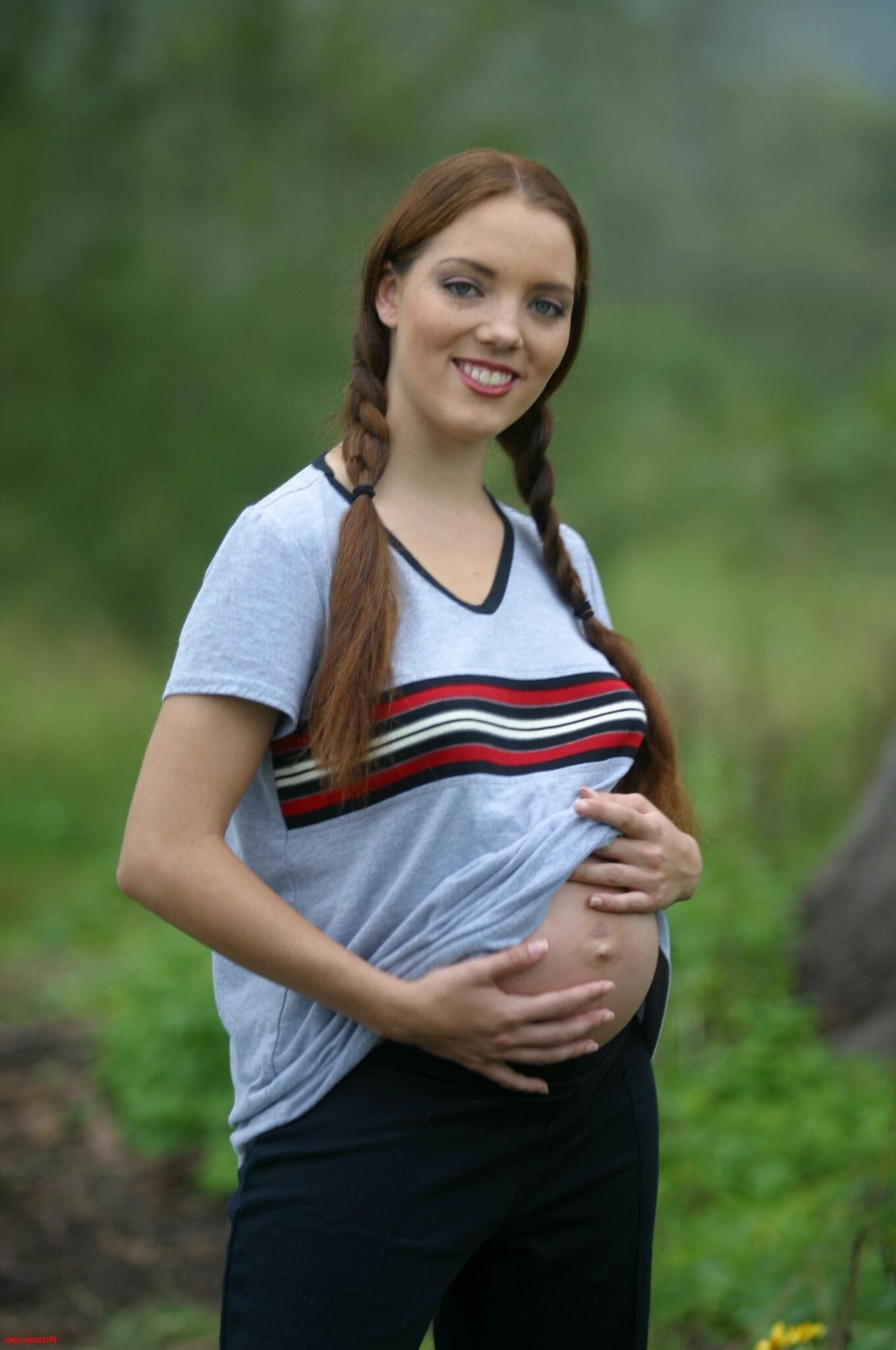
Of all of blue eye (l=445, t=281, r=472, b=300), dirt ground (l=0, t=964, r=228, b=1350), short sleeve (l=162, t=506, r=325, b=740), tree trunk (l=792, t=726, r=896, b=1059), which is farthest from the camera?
tree trunk (l=792, t=726, r=896, b=1059)

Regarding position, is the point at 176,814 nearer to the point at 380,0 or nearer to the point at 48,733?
the point at 48,733

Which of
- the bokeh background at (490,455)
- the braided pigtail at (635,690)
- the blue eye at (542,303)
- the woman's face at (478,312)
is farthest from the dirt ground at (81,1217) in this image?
the blue eye at (542,303)

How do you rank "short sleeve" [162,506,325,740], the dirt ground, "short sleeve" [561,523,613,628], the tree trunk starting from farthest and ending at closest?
the tree trunk < the dirt ground < "short sleeve" [561,523,613,628] < "short sleeve" [162,506,325,740]

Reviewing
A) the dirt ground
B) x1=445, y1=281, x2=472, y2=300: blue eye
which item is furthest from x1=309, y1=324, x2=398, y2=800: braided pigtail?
the dirt ground

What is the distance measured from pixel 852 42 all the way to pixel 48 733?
9131 mm

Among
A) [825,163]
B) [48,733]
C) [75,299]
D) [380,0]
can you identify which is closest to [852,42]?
[825,163]

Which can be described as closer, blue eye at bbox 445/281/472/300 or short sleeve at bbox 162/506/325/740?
short sleeve at bbox 162/506/325/740

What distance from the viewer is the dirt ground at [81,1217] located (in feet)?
10.2

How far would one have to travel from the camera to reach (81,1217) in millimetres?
3516

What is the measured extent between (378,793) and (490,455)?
329 centimetres

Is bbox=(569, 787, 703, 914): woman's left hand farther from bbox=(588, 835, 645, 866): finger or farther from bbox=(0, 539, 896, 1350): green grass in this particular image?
bbox=(0, 539, 896, 1350): green grass

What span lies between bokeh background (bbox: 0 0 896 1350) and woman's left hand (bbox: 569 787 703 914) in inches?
58.3

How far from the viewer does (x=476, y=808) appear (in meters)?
1.54

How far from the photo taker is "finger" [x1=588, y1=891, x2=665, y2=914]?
1.64 m
